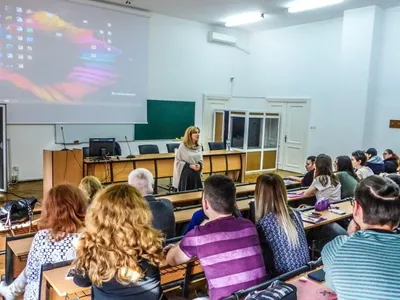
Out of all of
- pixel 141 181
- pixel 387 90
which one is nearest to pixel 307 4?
pixel 387 90

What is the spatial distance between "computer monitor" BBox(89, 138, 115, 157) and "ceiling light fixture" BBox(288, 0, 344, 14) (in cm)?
480

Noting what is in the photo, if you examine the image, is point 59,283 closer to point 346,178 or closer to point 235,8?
point 346,178

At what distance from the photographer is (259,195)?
2.23 m

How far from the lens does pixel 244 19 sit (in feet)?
28.7

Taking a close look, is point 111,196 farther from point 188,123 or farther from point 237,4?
point 188,123

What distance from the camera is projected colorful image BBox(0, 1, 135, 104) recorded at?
6566 mm

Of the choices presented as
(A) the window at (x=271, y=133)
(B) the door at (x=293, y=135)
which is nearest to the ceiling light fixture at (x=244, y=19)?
(B) the door at (x=293, y=135)

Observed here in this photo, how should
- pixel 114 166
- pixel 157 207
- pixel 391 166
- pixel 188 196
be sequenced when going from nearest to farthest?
pixel 157 207 < pixel 188 196 < pixel 391 166 < pixel 114 166

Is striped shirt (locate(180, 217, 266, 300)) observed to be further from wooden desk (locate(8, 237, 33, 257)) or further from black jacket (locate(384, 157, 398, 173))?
black jacket (locate(384, 157, 398, 173))

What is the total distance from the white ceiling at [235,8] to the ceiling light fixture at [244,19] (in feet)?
0.62

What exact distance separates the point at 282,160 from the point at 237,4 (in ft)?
14.4

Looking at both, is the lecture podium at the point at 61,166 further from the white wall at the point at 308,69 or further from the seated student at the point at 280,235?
the white wall at the point at 308,69

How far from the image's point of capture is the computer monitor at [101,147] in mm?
6133

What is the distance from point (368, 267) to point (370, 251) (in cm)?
6
